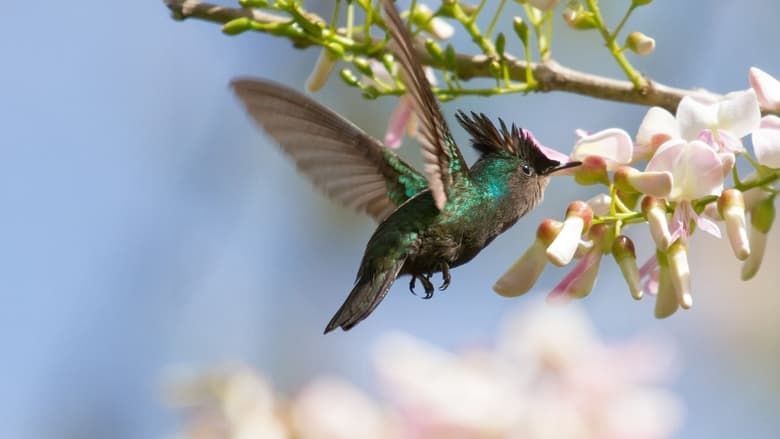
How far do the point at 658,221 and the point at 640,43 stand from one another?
57 centimetres

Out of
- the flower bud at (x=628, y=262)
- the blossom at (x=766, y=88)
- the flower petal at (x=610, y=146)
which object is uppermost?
the flower petal at (x=610, y=146)

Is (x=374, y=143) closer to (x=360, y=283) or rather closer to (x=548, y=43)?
(x=360, y=283)

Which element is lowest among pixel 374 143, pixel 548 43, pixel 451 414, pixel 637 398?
pixel 637 398

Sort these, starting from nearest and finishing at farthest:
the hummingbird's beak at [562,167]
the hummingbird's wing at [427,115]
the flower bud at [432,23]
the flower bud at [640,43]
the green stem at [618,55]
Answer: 1. the hummingbird's wing at [427,115]
2. the hummingbird's beak at [562,167]
3. the green stem at [618,55]
4. the flower bud at [640,43]
5. the flower bud at [432,23]

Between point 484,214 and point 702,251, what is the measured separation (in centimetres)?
377

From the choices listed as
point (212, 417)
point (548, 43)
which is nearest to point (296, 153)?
point (548, 43)

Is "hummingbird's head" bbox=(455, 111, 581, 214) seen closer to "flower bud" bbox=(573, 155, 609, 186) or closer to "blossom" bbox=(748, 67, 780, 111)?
"flower bud" bbox=(573, 155, 609, 186)

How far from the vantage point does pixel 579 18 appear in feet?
7.62

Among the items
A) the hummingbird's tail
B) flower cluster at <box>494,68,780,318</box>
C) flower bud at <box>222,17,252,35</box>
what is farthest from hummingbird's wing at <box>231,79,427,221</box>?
flower cluster at <box>494,68,780,318</box>

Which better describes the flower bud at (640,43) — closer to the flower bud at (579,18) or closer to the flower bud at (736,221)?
the flower bud at (579,18)

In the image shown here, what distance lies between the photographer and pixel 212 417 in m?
2.75

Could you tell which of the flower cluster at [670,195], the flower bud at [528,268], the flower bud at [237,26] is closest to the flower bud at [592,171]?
the flower cluster at [670,195]

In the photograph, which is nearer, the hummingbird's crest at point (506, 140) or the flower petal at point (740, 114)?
the flower petal at point (740, 114)

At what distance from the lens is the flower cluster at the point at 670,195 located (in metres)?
1.95
